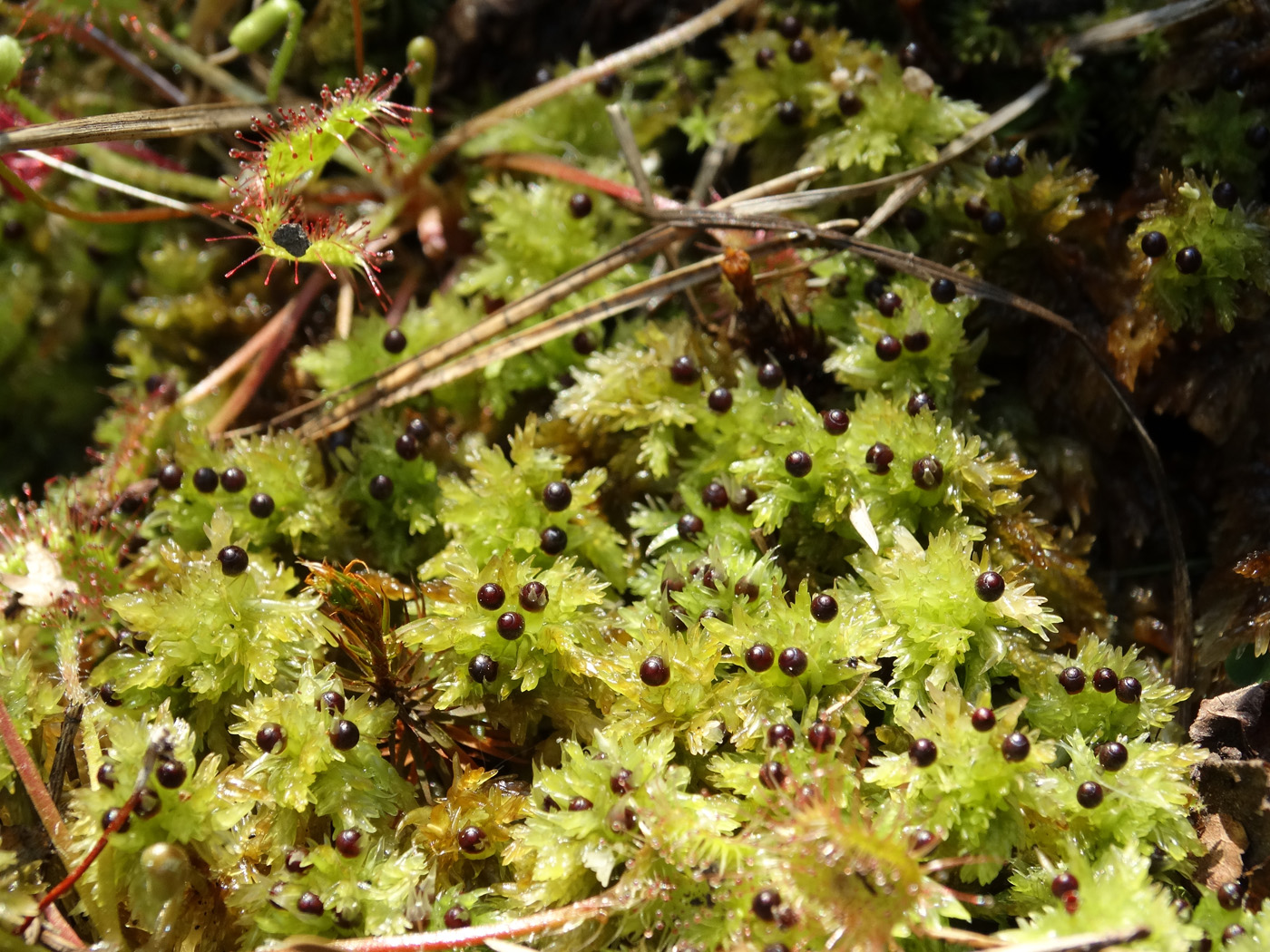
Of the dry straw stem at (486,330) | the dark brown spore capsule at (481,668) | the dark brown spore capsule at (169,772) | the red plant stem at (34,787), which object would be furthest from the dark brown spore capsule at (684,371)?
the red plant stem at (34,787)

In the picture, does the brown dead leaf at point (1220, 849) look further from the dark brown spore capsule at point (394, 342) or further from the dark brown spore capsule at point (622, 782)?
the dark brown spore capsule at point (394, 342)

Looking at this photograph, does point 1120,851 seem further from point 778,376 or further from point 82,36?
point 82,36

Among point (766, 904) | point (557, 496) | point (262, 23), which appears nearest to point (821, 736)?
point (766, 904)

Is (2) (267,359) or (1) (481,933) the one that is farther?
(2) (267,359)

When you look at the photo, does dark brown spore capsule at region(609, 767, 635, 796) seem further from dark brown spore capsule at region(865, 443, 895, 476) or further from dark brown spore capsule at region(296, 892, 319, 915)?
dark brown spore capsule at region(865, 443, 895, 476)

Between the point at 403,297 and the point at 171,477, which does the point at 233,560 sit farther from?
the point at 403,297

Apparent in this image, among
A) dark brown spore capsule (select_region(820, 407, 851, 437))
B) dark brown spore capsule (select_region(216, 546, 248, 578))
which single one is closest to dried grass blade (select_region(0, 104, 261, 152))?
dark brown spore capsule (select_region(216, 546, 248, 578))
